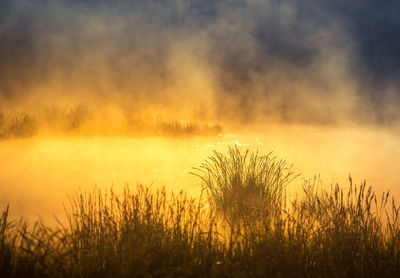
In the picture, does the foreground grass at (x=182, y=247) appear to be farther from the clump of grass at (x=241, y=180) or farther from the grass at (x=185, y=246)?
the clump of grass at (x=241, y=180)

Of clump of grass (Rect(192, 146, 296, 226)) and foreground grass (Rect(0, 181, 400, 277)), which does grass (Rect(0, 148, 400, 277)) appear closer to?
foreground grass (Rect(0, 181, 400, 277))

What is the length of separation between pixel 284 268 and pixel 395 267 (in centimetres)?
188

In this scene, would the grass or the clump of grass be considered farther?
the clump of grass

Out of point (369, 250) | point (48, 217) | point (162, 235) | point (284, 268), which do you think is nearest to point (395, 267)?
point (369, 250)

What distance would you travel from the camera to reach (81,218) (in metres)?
6.21

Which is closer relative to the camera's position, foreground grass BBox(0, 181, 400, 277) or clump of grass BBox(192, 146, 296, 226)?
foreground grass BBox(0, 181, 400, 277)

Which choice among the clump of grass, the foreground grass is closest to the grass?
the foreground grass

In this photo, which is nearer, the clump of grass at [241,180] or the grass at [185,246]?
the grass at [185,246]

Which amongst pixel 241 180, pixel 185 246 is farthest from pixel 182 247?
pixel 241 180

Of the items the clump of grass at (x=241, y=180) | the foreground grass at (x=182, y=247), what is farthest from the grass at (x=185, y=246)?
the clump of grass at (x=241, y=180)

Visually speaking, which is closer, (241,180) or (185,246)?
(185,246)

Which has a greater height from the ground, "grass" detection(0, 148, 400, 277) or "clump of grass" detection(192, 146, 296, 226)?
"clump of grass" detection(192, 146, 296, 226)

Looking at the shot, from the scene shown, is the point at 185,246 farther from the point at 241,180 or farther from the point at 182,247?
the point at 241,180

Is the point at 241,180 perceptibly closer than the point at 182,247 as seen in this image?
No
